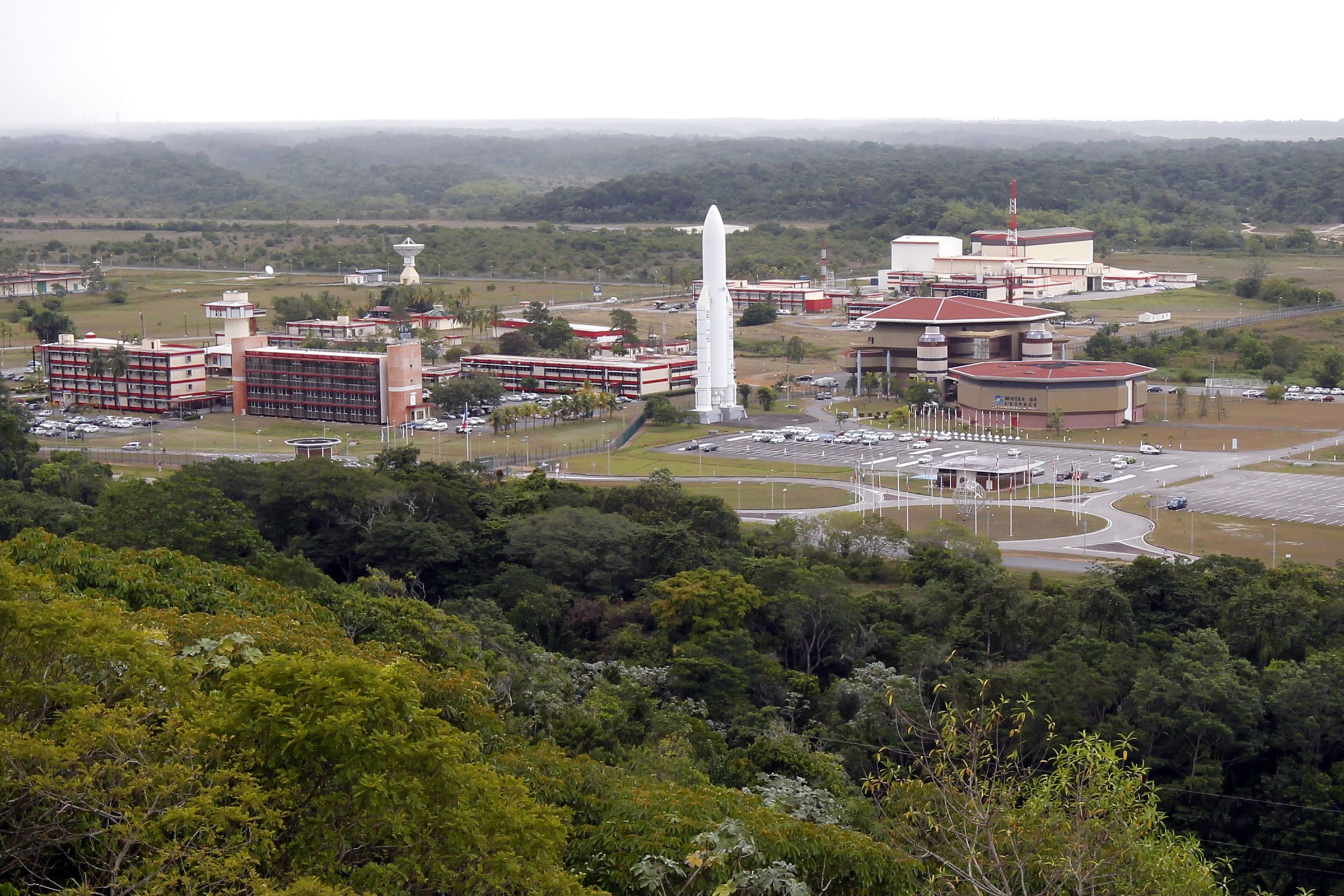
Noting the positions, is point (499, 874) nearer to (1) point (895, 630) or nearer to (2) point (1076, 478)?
(1) point (895, 630)

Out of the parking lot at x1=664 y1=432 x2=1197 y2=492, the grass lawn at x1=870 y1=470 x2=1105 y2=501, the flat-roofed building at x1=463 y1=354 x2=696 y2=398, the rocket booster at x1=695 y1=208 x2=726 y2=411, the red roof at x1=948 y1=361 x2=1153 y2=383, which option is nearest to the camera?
the grass lawn at x1=870 y1=470 x2=1105 y2=501

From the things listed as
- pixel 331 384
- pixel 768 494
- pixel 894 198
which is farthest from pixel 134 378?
pixel 894 198

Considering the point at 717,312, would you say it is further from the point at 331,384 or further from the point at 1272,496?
the point at 1272,496

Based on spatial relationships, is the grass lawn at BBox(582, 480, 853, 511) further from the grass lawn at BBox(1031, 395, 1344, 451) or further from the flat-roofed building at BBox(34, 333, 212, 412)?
the flat-roofed building at BBox(34, 333, 212, 412)

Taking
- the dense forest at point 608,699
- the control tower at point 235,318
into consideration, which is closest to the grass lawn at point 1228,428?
the dense forest at point 608,699

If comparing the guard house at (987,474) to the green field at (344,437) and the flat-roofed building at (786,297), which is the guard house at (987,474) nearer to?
the green field at (344,437)

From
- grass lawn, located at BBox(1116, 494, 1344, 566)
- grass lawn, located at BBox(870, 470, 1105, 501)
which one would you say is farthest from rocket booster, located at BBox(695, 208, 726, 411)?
grass lawn, located at BBox(1116, 494, 1344, 566)
